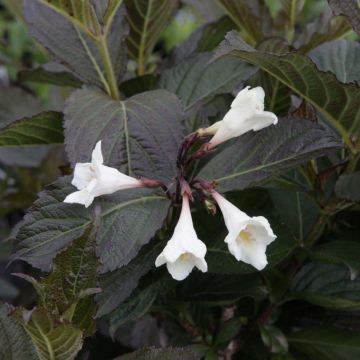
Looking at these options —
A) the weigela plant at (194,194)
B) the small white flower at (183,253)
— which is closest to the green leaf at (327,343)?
the weigela plant at (194,194)

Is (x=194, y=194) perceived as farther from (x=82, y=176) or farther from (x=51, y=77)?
(x=51, y=77)

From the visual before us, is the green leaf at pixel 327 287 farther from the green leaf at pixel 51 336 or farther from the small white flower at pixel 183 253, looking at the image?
the green leaf at pixel 51 336

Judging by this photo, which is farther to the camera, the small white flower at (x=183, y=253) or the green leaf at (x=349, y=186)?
the green leaf at (x=349, y=186)

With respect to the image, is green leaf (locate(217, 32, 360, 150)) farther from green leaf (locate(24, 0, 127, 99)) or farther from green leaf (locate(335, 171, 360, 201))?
green leaf (locate(24, 0, 127, 99))

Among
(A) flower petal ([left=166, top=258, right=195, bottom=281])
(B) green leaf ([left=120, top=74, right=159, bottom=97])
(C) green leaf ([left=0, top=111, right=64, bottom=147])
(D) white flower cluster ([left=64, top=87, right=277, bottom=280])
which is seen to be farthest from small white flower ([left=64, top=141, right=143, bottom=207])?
(B) green leaf ([left=120, top=74, right=159, bottom=97])

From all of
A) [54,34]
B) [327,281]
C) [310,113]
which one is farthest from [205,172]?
[54,34]

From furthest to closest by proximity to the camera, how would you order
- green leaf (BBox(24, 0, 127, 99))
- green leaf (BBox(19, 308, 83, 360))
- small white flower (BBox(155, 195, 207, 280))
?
green leaf (BBox(24, 0, 127, 99)) → small white flower (BBox(155, 195, 207, 280)) → green leaf (BBox(19, 308, 83, 360))

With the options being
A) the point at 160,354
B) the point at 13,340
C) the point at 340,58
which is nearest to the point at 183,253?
the point at 160,354
